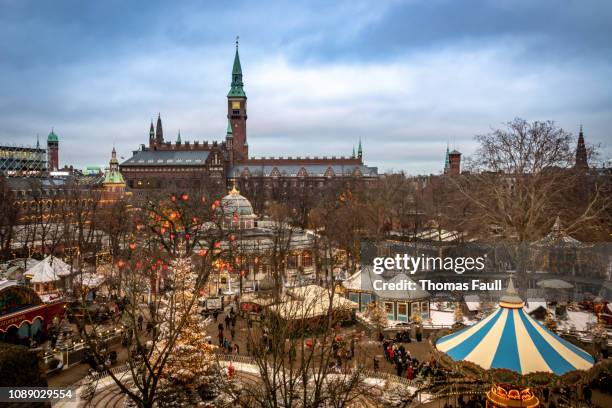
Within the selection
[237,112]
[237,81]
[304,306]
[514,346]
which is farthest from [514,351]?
[237,81]

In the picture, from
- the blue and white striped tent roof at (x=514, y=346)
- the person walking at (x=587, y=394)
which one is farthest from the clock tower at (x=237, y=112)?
the blue and white striped tent roof at (x=514, y=346)

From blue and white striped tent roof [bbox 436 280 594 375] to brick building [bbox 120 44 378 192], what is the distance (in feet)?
290

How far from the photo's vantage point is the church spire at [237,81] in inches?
4724

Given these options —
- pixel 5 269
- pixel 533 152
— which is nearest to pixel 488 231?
pixel 533 152

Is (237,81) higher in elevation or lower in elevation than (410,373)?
higher

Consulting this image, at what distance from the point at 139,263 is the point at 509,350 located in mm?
19766

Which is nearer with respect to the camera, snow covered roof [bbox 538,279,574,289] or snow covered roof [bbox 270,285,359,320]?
snow covered roof [bbox 270,285,359,320]

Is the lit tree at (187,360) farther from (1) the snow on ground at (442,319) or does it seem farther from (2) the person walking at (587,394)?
(1) the snow on ground at (442,319)

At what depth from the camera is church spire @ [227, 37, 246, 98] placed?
12000 centimetres

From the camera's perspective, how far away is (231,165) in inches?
4528

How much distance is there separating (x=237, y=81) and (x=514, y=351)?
118080 millimetres

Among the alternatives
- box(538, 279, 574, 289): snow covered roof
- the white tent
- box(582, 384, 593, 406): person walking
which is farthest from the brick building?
box(582, 384, 593, 406): person walking

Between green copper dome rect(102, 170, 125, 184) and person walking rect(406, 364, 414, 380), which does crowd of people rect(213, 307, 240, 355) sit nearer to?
person walking rect(406, 364, 414, 380)

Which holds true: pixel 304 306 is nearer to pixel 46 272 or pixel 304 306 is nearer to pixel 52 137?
pixel 46 272
